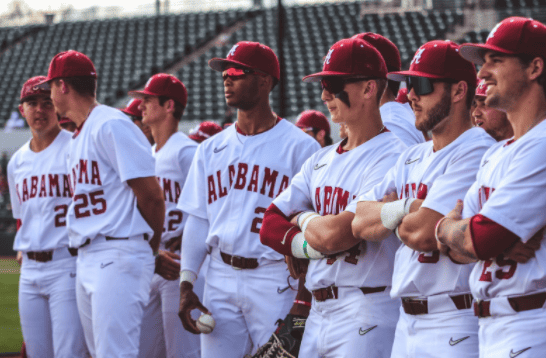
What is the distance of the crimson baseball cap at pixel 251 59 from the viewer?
367cm

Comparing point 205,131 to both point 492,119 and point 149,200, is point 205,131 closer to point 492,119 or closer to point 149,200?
point 149,200

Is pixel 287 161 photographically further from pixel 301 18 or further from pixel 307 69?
pixel 301 18

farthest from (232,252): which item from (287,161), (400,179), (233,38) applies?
(233,38)

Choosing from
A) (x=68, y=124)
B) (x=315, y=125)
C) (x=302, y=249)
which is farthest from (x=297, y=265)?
(x=315, y=125)

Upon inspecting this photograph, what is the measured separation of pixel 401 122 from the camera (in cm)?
353

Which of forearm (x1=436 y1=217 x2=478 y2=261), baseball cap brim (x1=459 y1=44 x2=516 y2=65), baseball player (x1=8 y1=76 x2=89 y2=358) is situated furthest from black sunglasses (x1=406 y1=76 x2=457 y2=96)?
baseball player (x1=8 y1=76 x2=89 y2=358)

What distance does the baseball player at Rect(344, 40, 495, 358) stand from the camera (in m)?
2.32

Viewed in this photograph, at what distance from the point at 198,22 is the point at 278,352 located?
25.2m

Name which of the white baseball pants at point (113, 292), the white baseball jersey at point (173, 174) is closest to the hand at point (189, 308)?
the white baseball pants at point (113, 292)

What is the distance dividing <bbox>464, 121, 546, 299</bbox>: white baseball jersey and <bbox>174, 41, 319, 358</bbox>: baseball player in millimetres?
1496

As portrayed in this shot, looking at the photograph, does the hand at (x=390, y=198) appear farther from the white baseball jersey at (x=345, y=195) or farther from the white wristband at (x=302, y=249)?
the white wristband at (x=302, y=249)

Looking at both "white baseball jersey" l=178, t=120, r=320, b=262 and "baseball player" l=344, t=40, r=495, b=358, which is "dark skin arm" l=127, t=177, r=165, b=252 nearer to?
"white baseball jersey" l=178, t=120, r=320, b=262

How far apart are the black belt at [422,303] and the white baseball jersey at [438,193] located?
0.02 meters

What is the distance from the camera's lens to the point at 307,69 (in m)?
21.2
